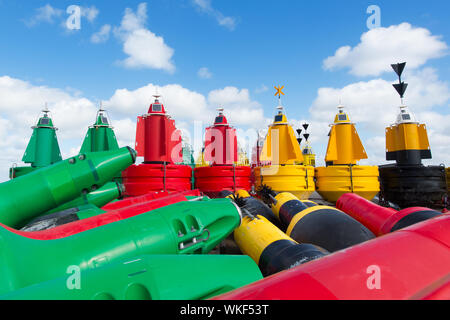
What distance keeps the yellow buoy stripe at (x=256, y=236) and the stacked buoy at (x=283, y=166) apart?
4.18 metres

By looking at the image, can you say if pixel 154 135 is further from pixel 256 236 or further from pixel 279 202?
pixel 256 236

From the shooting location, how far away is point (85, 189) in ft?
14.6

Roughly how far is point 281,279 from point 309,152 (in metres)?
33.6

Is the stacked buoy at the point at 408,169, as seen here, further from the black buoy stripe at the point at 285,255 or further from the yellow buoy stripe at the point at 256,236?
the black buoy stripe at the point at 285,255

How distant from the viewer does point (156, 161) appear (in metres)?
8.23

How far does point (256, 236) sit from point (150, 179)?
5.00 m

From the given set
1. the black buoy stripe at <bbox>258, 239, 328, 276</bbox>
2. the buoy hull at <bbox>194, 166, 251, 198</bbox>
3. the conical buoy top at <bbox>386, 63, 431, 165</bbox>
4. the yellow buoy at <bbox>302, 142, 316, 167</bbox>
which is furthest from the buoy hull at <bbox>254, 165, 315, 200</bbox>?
the yellow buoy at <bbox>302, 142, 316, 167</bbox>

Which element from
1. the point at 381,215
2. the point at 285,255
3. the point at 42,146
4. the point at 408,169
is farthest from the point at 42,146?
the point at 408,169

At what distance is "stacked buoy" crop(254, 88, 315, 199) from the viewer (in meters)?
8.24

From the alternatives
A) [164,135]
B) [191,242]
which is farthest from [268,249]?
[164,135]

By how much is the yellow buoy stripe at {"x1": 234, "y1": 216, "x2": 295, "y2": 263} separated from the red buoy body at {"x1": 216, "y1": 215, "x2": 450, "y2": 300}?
1.87m

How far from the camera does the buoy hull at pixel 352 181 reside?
8.22 metres

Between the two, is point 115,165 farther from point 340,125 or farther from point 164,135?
point 340,125

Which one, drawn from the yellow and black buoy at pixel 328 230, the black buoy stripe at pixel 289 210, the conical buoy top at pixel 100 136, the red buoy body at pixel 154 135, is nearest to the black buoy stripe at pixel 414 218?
the yellow and black buoy at pixel 328 230
